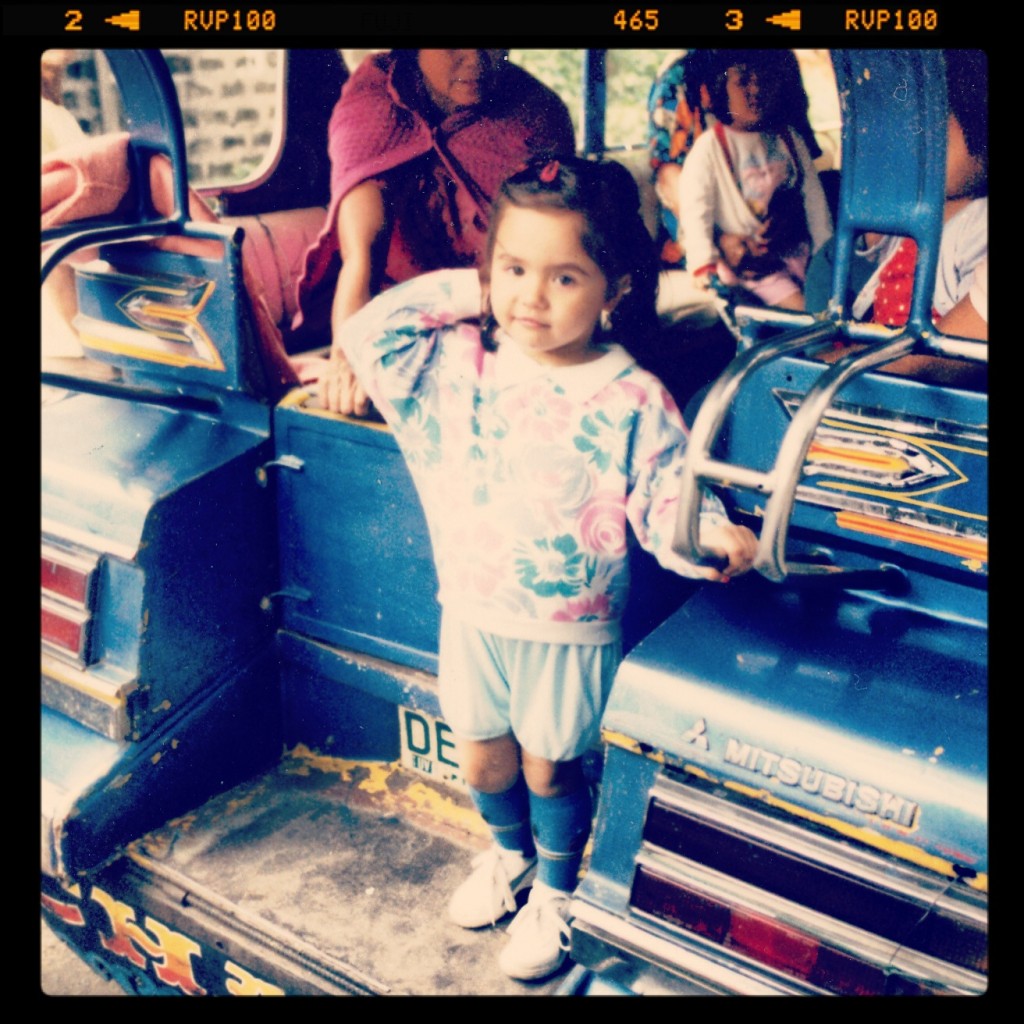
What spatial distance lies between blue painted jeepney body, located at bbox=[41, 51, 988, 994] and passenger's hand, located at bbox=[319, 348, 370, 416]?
0.14ft

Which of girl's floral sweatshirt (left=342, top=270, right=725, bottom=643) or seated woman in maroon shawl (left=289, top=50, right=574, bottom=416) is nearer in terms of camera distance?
girl's floral sweatshirt (left=342, top=270, right=725, bottom=643)

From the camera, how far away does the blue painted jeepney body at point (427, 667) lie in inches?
44.6

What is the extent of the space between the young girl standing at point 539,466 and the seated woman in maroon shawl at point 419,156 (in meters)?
0.27

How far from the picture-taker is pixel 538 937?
1.60 metres

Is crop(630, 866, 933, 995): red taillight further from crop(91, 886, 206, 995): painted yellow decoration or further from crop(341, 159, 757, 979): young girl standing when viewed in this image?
crop(91, 886, 206, 995): painted yellow decoration

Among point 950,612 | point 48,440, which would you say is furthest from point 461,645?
point 48,440

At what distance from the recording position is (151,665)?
5.88ft

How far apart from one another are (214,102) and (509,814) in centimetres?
188

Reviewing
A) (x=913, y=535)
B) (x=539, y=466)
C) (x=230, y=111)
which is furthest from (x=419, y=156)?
(x=913, y=535)

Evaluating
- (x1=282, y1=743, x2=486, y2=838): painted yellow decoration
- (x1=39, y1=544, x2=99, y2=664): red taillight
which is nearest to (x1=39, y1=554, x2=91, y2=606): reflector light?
(x1=39, y1=544, x2=99, y2=664): red taillight

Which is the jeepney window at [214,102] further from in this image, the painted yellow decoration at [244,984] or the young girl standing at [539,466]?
the painted yellow decoration at [244,984]

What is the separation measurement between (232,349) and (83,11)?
0.65 meters

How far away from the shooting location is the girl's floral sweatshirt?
1435 millimetres
